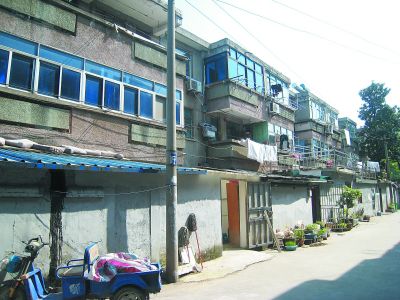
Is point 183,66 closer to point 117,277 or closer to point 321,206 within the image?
point 117,277

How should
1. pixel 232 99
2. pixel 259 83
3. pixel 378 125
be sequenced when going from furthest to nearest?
pixel 378 125, pixel 259 83, pixel 232 99

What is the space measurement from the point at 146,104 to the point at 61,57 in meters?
3.57

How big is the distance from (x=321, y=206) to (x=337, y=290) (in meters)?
16.4

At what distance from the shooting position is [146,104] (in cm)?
1320

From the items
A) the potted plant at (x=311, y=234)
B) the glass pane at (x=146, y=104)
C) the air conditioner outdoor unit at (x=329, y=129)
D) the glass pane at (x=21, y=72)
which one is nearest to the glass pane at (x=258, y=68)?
the glass pane at (x=146, y=104)

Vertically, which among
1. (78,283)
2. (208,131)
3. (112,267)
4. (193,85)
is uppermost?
(193,85)

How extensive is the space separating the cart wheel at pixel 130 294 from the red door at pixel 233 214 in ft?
29.9

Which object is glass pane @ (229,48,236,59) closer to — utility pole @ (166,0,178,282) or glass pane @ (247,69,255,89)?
glass pane @ (247,69,255,89)

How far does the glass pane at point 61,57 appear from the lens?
404 inches

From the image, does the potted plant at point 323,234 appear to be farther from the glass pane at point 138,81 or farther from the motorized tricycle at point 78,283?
the motorized tricycle at point 78,283

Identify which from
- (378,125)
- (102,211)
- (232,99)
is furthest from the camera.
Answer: (378,125)

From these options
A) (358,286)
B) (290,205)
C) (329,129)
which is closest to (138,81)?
(358,286)

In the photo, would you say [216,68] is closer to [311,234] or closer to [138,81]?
[138,81]

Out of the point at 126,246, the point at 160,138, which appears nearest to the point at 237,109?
the point at 160,138
